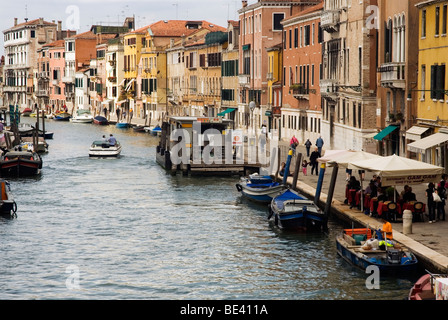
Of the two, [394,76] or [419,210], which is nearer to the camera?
[419,210]

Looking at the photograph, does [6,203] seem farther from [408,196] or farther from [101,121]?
[101,121]

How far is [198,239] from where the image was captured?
26.8m

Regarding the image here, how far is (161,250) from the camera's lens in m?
25.1

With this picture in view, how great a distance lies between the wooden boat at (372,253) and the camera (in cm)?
2033

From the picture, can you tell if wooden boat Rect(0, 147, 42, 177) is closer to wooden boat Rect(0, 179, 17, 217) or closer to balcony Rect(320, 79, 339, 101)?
wooden boat Rect(0, 179, 17, 217)

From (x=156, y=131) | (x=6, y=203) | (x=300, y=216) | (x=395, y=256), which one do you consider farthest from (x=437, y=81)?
(x=156, y=131)

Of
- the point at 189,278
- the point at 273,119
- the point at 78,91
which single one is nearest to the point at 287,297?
the point at 189,278

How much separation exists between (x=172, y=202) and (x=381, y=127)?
9449 millimetres

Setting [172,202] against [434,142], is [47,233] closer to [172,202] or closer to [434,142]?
[172,202]

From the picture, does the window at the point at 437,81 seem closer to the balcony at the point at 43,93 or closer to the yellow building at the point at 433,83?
the yellow building at the point at 433,83

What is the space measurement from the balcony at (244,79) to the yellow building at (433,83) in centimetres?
3532

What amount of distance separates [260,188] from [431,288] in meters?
17.3

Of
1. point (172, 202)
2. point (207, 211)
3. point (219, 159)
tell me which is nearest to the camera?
point (207, 211)

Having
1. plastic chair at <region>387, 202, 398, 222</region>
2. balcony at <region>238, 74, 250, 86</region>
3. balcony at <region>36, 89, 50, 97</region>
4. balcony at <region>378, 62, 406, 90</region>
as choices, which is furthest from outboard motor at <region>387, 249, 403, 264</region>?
balcony at <region>36, 89, 50, 97</region>
